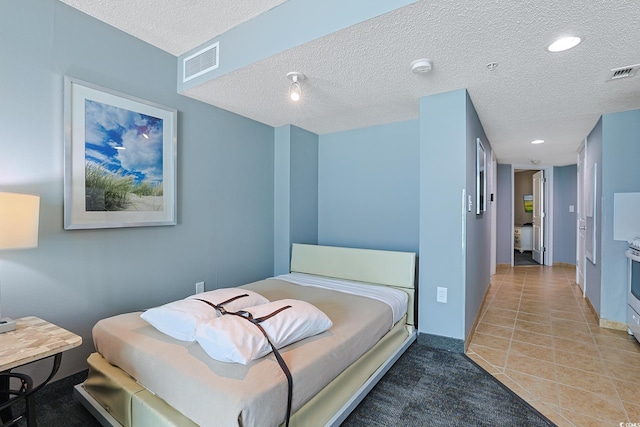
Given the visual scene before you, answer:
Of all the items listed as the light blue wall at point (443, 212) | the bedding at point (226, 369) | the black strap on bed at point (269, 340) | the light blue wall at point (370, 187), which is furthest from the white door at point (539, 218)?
the black strap on bed at point (269, 340)

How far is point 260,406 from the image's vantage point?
1.14 meters

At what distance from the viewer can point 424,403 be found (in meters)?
1.83

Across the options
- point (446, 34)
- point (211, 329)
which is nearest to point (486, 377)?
point (211, 329)

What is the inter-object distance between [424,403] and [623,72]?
2.72 meters

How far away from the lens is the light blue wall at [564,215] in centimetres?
623

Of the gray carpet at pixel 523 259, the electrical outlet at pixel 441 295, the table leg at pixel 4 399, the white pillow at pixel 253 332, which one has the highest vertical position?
the white pillow at pixel 253 332

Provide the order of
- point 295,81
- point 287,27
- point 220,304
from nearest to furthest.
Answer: point 220,304 → point 287,27 → point 295,81

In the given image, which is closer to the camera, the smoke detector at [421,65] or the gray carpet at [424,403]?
the gray carpet at [424,403]

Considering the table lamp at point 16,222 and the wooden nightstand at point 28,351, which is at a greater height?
the table lamp at point 16,222

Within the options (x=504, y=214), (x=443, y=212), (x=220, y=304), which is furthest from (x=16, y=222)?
(x=504, y=214)

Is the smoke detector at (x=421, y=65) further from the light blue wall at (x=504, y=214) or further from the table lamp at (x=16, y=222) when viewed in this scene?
the light blue wall at (x=504, y=214)

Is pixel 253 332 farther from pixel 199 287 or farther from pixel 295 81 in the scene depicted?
pixel 295 81

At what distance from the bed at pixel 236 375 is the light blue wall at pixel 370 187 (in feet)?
4.26

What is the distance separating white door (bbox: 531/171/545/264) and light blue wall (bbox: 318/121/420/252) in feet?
16.2
